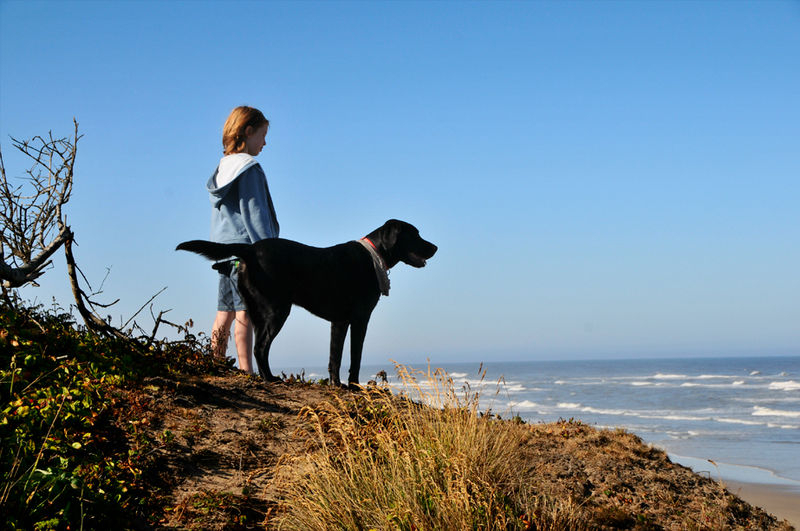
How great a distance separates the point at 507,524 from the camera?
14.0 ft

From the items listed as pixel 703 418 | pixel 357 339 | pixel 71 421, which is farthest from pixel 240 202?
pixel 703 418

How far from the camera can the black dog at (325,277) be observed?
6.14 meters

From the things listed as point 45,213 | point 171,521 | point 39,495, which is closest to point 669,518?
point 171,521

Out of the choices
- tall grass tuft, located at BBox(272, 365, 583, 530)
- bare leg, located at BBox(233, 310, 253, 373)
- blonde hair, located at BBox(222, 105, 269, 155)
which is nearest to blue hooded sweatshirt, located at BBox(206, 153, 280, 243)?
blonde hair, located at BBox(222, 105, 269, 155)

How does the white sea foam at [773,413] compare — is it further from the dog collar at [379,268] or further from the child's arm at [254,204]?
the child's arm at [254,204]

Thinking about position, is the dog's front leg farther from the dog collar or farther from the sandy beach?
the sandy beach

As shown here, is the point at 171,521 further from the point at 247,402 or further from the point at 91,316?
the point at 91,316

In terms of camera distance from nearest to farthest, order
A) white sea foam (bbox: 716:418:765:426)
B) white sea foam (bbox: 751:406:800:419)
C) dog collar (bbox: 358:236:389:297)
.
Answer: dog collar (bbox: 358:236:389:297) < white sea foam (bbox: 716:418:765:426) < white sea foam (bbox: 751:406:800:419)

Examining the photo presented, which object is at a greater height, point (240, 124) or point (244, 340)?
point (240, 124)

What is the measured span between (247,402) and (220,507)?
1877 millimetres

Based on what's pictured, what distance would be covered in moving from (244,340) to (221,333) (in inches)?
15.4

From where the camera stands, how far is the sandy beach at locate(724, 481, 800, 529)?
8469 millimetres

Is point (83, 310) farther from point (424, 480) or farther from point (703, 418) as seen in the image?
point (703, 418)

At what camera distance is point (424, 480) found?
4000mm
